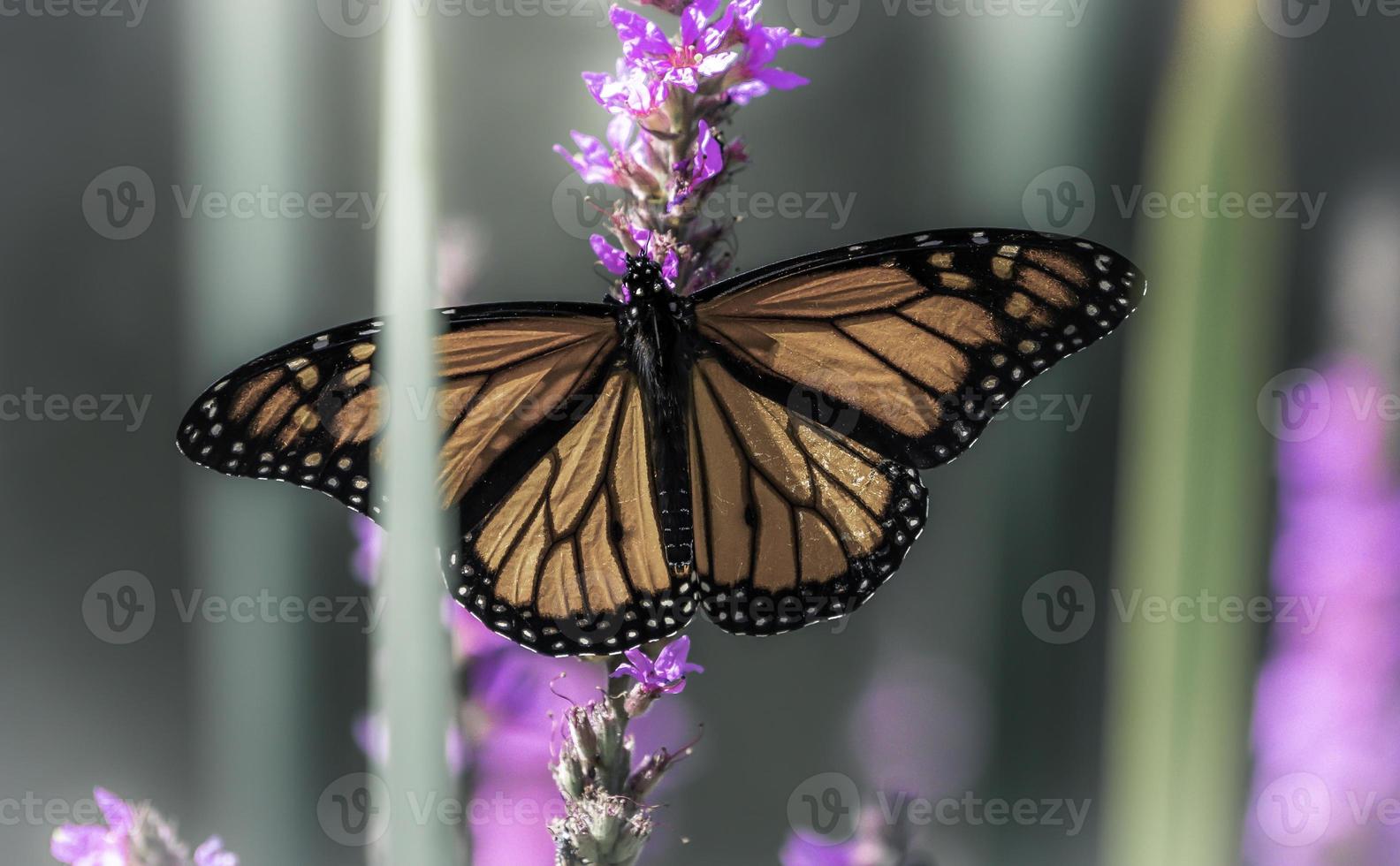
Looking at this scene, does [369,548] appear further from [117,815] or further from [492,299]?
[492,299]

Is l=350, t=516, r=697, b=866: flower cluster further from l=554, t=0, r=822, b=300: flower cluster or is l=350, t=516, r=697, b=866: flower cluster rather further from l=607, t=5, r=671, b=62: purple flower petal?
l=607, t=5, r=671, b=62: purple flower petal

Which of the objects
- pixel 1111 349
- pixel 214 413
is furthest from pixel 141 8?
pixel 1111 349

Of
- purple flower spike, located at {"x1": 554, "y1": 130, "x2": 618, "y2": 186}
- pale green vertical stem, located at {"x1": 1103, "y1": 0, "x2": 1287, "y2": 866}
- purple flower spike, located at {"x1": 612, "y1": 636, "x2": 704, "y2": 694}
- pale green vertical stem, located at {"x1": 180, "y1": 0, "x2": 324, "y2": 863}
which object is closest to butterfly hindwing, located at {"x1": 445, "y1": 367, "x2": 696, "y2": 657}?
purple flower spike, located at {"x1": 612, "y1": 636, "x2": 704, "y2": 694}

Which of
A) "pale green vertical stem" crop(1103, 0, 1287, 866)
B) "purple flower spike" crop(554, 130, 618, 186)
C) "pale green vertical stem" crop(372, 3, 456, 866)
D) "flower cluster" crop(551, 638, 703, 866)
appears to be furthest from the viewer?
"purple flower spike" crop(554, 130, 618, 186)

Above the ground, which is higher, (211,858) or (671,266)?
(671,266)

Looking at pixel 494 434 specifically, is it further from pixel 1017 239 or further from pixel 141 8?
pixel 141 8

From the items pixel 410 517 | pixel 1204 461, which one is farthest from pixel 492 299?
pixel 1204 461
